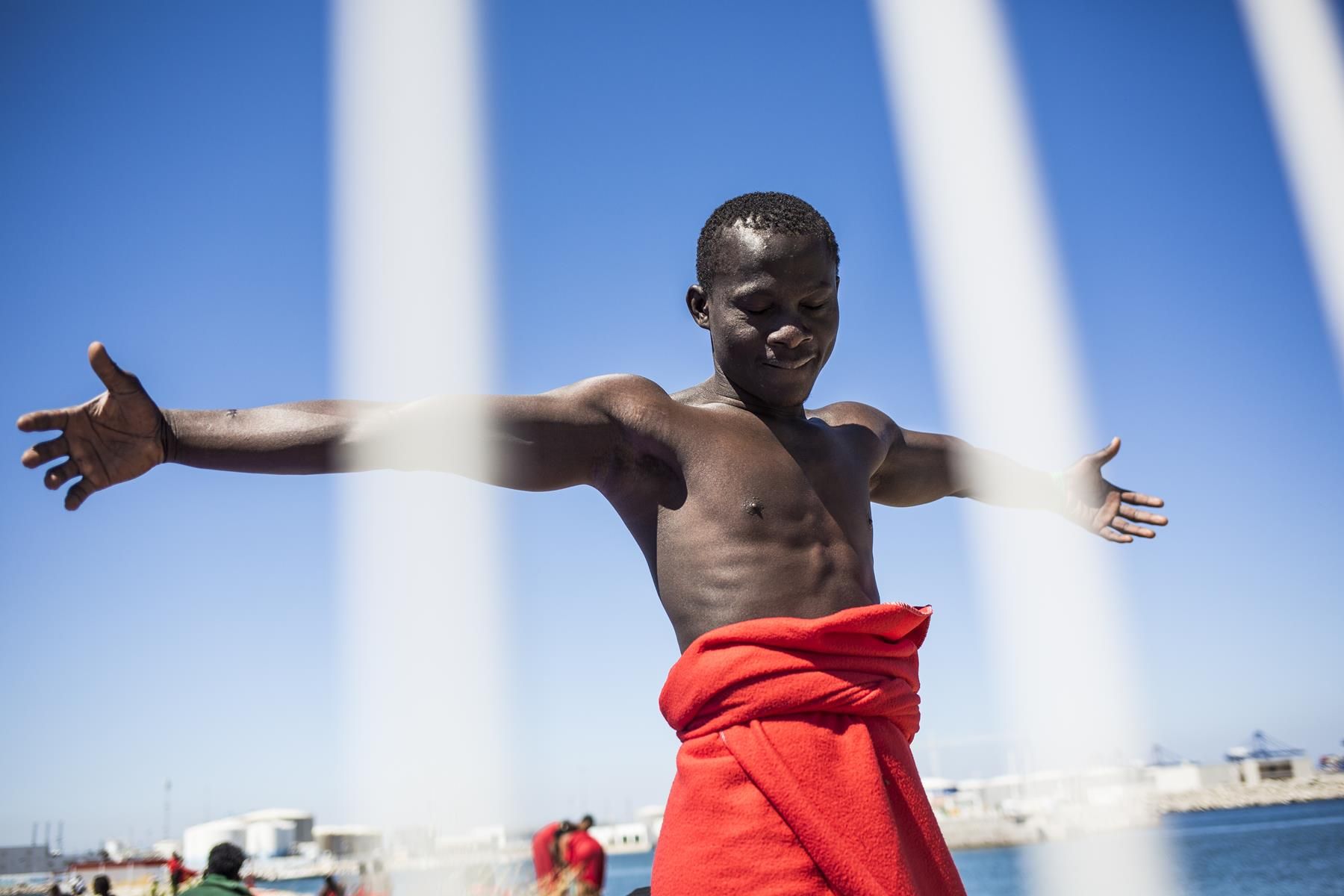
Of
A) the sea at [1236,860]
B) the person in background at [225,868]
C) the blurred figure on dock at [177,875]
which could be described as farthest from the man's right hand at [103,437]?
the sea at [1236,860]

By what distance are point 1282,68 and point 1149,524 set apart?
2.83m

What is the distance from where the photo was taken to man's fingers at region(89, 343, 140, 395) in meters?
1.71

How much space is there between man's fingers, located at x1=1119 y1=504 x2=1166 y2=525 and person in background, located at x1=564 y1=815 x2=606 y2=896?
6.08 meters

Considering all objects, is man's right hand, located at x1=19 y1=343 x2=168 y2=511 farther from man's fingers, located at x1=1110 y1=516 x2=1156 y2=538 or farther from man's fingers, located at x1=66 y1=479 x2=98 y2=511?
man's fingers, located at x1=1110 y1=516 x2=1156 y2=538

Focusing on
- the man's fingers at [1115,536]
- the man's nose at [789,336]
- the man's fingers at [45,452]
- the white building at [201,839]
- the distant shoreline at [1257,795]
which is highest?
the man's nose at [789,336]

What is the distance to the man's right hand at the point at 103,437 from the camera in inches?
67.8

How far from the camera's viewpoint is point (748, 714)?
1802 millimetres

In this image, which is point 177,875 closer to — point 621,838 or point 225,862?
point 225,862

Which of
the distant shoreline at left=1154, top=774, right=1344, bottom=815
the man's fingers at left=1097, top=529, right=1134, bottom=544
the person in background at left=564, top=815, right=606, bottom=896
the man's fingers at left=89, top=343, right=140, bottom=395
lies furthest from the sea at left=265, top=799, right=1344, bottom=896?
the man's fingers at left=89, top=343, right=140, bottom=395

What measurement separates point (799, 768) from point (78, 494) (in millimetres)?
1356

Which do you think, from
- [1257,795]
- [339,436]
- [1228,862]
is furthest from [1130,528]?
[1257,795]

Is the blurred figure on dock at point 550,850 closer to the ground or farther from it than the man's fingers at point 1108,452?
closer to the ground

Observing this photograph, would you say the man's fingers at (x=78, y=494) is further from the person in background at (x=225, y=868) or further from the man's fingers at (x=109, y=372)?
the person in background at (x=225, y=868)

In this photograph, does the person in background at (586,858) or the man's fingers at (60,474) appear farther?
the person in background at (586,858)
